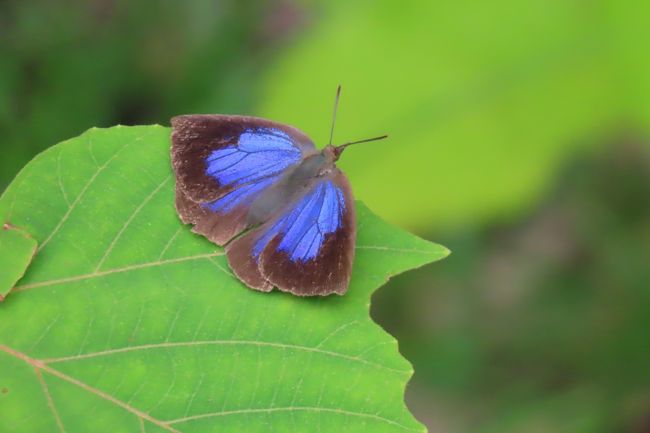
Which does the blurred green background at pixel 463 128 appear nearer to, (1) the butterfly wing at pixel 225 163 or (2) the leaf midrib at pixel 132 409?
(1) the butterfly wing at pixel 225 163

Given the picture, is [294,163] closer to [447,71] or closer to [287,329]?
[287,329]

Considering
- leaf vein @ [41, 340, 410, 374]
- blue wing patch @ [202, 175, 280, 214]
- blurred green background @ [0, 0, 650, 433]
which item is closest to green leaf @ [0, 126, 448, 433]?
leaf vein @ [41, 340, 410, 374]

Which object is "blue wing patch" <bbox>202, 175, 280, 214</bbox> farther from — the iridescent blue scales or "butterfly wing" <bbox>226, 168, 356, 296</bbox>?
"butterfly wing" <bbox>226, 168, 356, 296</bbox>

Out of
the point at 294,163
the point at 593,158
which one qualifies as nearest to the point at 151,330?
the point at 294,163

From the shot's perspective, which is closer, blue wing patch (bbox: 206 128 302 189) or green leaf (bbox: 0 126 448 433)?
green leaf (bbox: 0 126 448 433)

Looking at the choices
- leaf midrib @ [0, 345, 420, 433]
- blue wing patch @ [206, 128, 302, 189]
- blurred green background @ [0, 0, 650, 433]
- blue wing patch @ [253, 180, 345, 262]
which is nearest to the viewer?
leaf midrib @ [0, 345, 420, 433]

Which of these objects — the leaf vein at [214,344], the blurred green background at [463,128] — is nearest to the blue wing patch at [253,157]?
the leaf vein at [214,344]

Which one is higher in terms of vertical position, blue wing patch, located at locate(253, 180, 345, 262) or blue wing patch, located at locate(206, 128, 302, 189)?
blue wing patch, located at locate(206, 128, 302, 189)
